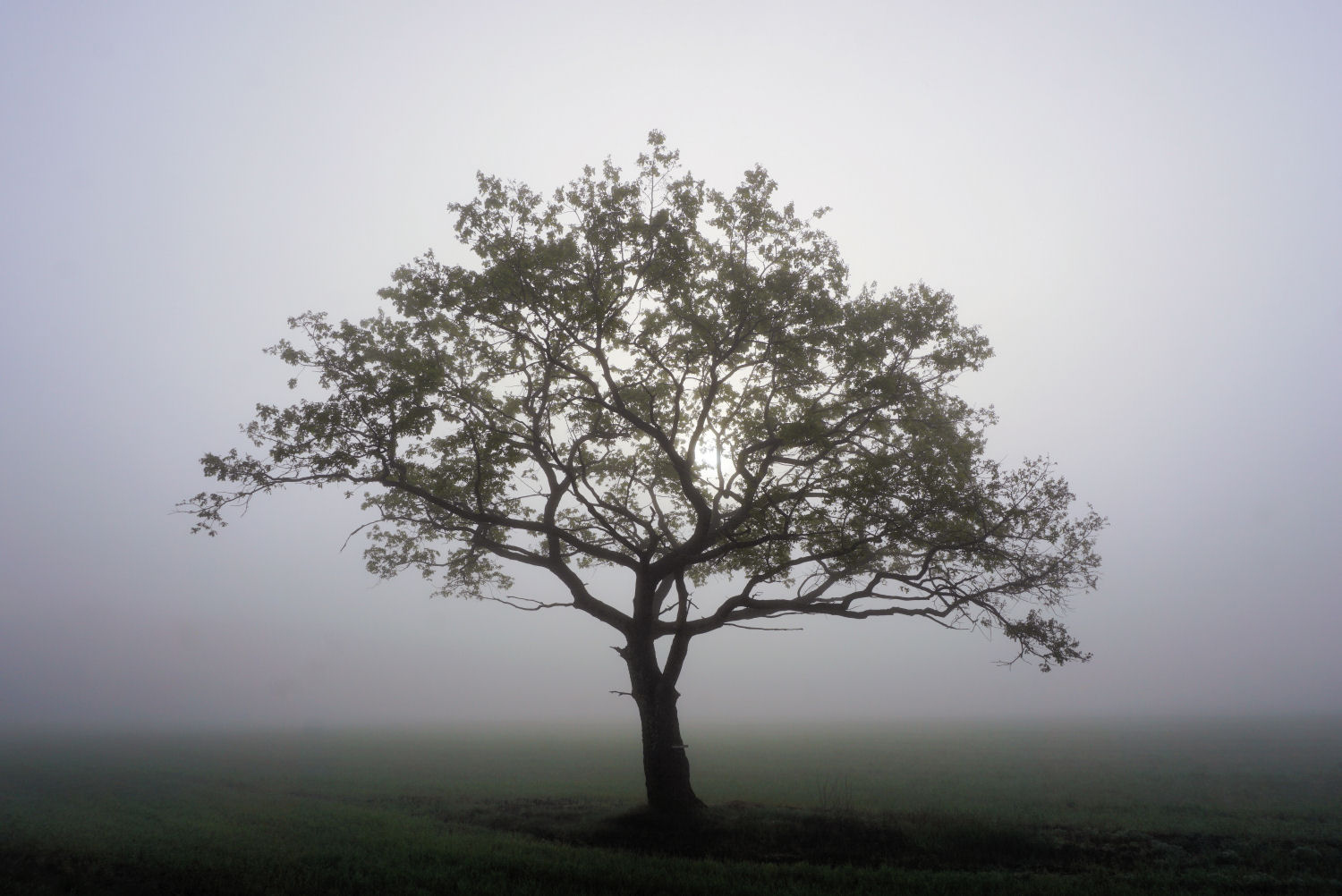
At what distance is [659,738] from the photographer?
18234mm

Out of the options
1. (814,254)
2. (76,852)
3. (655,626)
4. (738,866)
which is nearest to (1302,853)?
(738,866)

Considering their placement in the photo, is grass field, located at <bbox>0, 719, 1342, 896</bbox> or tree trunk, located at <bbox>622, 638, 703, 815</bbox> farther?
tree trunk, located at <bbox>622, 638, 703, 815</bbox>

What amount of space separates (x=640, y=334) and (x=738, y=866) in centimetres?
1150

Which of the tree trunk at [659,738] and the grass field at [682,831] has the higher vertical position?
the tree trunk at [659,738]

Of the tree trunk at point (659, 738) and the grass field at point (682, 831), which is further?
the tree trunk at point (659, 738)

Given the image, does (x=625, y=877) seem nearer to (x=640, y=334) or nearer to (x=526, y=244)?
(x=640, y=334)

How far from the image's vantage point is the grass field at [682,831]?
12016 mm

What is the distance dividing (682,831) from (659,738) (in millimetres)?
2421

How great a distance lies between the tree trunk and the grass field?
746 mm

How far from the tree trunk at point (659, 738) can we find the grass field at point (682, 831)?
29.4 inches

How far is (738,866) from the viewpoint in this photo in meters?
12.9

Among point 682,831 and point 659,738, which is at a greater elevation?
point 659,738

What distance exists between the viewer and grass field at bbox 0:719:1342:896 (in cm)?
1202

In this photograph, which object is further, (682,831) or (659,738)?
(659,738)
